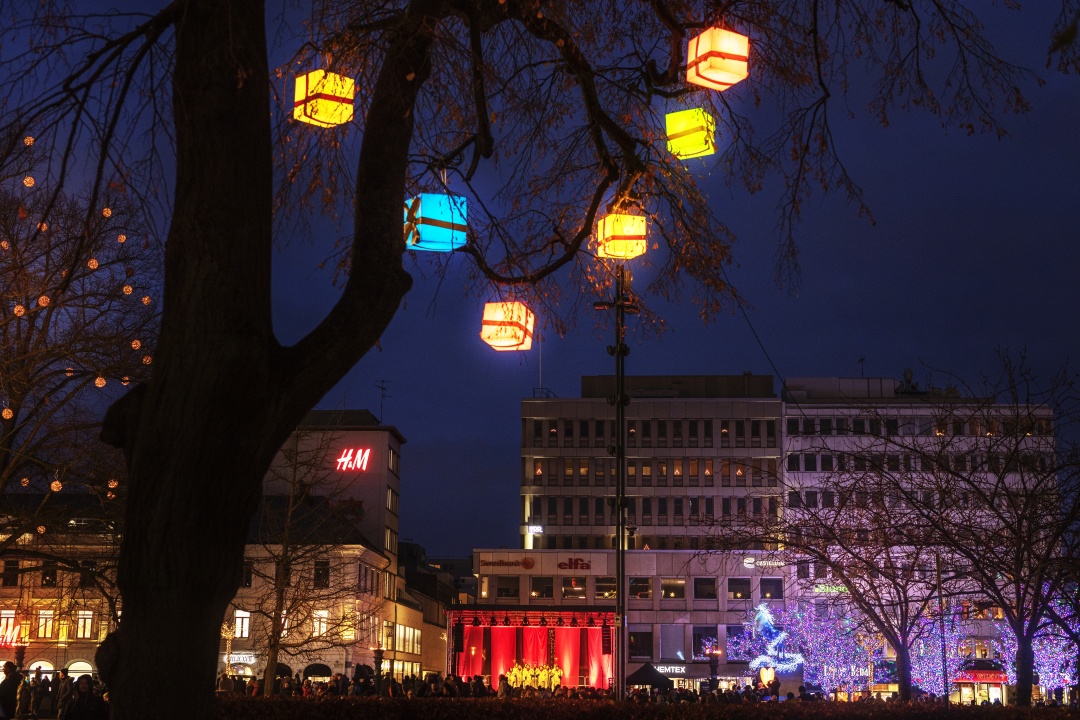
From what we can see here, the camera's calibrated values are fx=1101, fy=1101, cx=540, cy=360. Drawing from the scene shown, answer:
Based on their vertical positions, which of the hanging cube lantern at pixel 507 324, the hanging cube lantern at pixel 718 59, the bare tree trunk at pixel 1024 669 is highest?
the hanging cube lantern at pixel 718 59

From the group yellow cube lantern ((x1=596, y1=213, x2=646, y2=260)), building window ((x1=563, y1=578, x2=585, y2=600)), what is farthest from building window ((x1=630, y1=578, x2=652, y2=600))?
yellow cube lantern ((x1=596, y1=213, x2=646, y2=260))

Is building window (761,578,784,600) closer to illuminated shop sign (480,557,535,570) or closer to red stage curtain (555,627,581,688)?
illuminated shop sign (480,557,535,570)

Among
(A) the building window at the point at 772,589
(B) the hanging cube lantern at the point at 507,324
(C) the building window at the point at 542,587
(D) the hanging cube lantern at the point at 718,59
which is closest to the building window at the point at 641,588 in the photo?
(C) the building window at the point at 542,587

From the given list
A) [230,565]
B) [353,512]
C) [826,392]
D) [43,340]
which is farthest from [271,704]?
[826,392]

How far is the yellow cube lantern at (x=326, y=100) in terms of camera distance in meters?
7.34

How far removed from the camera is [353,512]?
64500 mm

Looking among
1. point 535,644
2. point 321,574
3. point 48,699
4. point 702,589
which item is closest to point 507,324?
point 48,699

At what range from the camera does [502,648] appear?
4759 centimetres

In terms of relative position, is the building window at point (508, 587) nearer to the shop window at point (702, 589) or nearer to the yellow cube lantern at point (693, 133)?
the shop window at point (702, 589)

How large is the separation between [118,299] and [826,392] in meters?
68.6

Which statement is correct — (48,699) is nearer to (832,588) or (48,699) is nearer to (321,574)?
(321,574)

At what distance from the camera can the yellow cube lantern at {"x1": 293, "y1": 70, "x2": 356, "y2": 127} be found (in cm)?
734

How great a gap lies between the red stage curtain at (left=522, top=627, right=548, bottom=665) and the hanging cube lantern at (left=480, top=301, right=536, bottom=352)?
3966 cm

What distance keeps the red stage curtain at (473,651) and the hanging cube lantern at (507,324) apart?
130 feet
